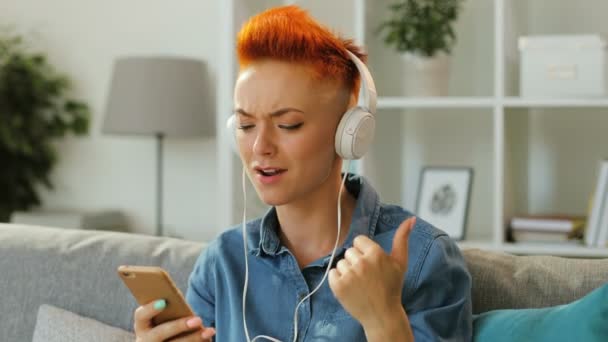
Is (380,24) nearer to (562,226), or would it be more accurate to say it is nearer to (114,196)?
(562,226)

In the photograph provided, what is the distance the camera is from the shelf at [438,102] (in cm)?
292

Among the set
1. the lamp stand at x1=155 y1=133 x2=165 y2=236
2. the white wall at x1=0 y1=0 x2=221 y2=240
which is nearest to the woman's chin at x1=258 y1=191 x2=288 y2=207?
the lamp stand at x1=155 y1=133 x2=165 y2=236

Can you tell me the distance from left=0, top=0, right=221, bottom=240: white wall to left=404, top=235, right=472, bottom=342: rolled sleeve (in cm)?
244

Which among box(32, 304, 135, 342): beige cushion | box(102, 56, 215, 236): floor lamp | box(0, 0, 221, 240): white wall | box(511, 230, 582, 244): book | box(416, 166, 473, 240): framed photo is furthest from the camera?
box(0, 0, 221, 240): white wall

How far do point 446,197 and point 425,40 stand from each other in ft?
1.67

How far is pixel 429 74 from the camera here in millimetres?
3057

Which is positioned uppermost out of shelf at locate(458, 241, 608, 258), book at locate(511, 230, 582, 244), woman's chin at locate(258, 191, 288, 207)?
woman's chin at locate(258, 191, 288, 207)

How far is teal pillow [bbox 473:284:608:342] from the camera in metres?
1.20

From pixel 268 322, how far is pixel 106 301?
0.45 meters

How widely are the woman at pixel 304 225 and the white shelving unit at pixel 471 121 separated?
59.2 inches

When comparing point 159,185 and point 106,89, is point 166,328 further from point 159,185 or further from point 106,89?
point 106,89

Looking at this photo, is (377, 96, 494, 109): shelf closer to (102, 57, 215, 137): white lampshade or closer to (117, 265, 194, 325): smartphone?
(102, 57, 215, 137): white lampshade

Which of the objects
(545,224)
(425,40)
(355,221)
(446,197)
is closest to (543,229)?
(545,224)

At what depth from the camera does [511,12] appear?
118 inches
